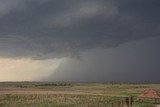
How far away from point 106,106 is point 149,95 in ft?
85.3

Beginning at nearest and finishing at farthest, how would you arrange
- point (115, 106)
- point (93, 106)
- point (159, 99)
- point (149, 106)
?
point (93, 106)
point (115, 106)
point (149, 106)
point (159, 99)

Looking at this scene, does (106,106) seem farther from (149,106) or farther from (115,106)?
(149,106)

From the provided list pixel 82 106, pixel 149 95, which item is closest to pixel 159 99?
pixel 149 95

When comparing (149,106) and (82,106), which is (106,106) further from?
(149,106)

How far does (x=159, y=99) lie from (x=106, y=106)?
2473 cm

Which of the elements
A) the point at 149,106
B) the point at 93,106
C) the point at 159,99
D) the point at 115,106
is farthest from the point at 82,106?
the point at 159,99

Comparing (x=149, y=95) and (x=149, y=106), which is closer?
(x=149, y=106)

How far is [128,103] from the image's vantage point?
134 ft

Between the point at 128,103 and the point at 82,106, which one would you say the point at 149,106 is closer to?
the point at 128,103

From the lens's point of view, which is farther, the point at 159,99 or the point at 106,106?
the point at 159,99

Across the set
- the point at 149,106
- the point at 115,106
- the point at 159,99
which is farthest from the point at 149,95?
the point at 115,106

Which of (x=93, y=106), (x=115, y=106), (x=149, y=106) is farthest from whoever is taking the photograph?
(x=149, y=106)

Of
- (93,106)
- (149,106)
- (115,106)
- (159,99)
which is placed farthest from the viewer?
(159,99)

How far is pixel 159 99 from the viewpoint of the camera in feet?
207
